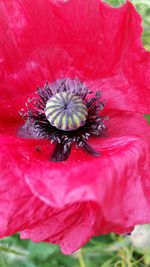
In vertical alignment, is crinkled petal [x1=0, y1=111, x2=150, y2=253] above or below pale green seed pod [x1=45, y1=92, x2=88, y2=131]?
below

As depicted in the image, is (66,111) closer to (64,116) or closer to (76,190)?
(64,116)

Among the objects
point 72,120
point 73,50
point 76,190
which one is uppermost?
point 73,50

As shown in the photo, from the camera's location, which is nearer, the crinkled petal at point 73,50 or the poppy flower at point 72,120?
the poppy flower at point 72,120

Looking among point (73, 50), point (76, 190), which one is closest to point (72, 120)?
point (73, 50)

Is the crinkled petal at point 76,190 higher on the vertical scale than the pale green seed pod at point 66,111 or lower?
lower

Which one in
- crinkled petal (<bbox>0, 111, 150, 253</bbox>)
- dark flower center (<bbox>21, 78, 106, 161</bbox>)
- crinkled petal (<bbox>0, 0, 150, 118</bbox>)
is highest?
crinkled petal (<bbox>0, 0, 150, 118</bbox>)

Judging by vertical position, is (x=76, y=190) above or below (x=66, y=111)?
below

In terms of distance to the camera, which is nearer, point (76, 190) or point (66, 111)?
point (76, 190)
